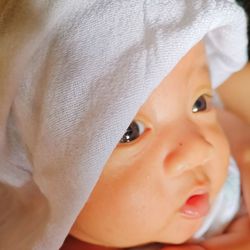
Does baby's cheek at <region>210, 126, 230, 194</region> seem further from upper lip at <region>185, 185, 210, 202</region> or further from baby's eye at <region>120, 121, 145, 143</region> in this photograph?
baby's eye at <region>120, 121, 145, 143</region>

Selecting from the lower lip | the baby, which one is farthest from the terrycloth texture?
the lower lip

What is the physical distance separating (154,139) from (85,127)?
10cm

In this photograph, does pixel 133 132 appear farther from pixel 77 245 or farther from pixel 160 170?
pixel 77 245

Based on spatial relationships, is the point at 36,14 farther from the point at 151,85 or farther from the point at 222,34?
the point at 222,34

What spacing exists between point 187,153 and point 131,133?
7 cm

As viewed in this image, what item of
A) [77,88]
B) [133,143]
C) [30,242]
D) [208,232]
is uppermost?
[77,88]

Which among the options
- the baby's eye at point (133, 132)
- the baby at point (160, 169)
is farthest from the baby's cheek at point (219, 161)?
the baby's eye at point (133, 132)

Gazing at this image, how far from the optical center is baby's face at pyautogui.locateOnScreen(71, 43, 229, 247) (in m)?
0.71

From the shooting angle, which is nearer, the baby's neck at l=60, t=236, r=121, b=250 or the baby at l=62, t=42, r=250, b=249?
the baby at l=62, t=42, r=250, b=249

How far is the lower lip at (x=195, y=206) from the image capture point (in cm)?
76

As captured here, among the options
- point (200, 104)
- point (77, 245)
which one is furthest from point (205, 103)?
point (77, 245)

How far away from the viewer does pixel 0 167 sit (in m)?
0.79

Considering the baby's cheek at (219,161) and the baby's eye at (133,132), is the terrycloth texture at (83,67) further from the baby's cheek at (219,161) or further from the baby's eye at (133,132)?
the baby's cheek at (219,161)

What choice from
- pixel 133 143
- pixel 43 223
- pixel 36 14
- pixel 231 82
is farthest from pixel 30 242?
pixel 231 82
